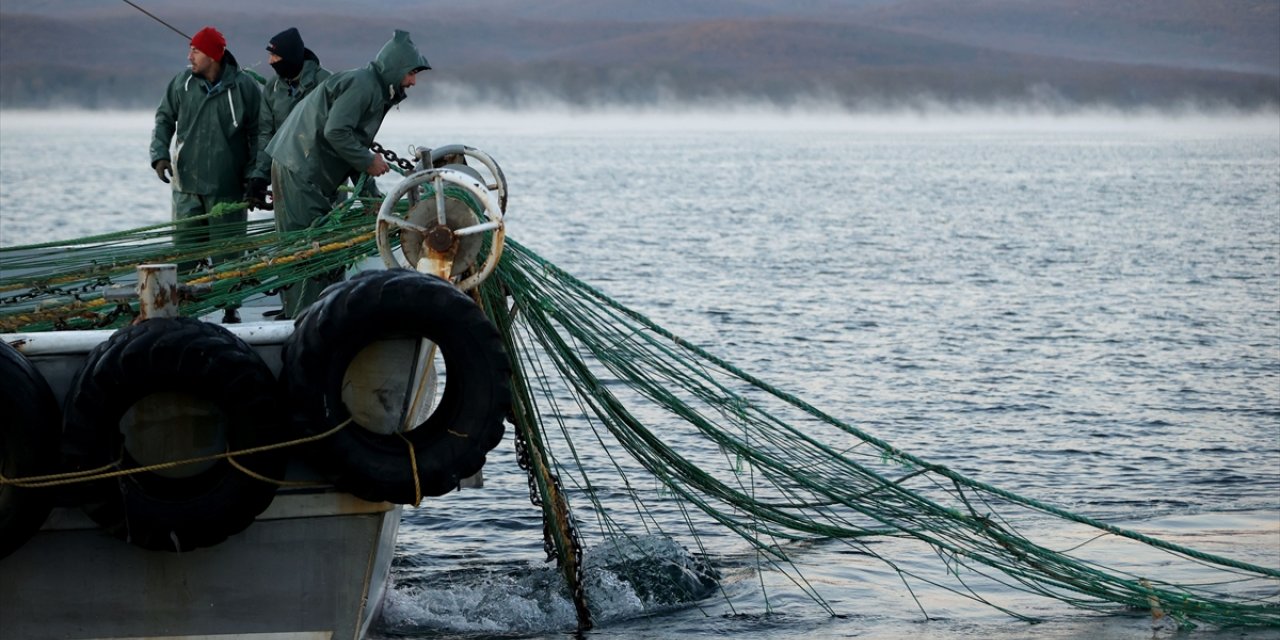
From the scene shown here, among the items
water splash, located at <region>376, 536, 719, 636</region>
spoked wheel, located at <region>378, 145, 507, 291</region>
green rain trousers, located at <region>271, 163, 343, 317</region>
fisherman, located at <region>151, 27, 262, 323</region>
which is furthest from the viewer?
fisherman, located at <region>151, 27, 262, 323</region>

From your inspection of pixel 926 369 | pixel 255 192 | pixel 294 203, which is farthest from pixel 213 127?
pixel 926 369

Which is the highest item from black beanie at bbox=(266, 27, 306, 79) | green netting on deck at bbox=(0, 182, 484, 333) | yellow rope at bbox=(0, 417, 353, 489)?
black beanie at bbox=(266, 27, 306, 79)

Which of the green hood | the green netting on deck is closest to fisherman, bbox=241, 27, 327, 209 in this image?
the green netting on deck

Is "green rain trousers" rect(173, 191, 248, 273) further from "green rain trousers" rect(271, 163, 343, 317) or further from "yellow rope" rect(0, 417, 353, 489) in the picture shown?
"yellow rope" rect(0, 417, 353, 489)

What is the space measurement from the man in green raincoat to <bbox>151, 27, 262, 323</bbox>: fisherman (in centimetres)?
114

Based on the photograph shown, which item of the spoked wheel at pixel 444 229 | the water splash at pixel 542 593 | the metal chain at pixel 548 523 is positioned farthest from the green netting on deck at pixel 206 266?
the water splash at pixel 542 593

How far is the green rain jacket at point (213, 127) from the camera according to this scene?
29.3ft

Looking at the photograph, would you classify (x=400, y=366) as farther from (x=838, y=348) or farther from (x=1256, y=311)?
(x=1256, y=311)

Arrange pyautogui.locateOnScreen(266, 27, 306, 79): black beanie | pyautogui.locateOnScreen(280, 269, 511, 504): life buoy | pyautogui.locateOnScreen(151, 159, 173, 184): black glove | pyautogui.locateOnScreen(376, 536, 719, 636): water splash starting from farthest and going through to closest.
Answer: pyautogui.locateOnScreen(151, 159, 173, 184): black glove
pyautogui.locateOnScreen(266, 27, 306, 79): black beanie
pyautogui.locateOnScreen(376, 536, 719, 636): water splash
pyautogui.locateOnScreen(280, 269, 511, 504): life buoy

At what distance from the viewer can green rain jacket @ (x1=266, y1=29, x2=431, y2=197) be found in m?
7.34

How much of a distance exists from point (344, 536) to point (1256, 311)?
18.0 metres

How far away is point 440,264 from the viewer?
6.21 metres

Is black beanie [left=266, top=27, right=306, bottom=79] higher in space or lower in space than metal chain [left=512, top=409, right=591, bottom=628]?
higher

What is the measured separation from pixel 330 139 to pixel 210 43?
185cm
